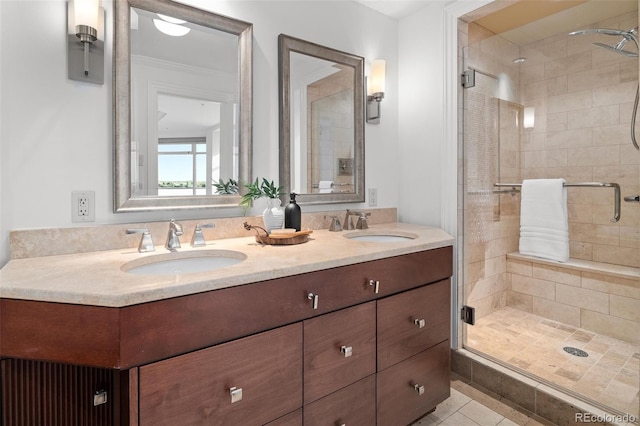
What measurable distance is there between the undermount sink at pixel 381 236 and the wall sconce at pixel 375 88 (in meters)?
0.80

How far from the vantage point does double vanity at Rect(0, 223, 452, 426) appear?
80 cm

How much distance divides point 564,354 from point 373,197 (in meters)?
1.44

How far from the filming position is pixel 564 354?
1912mm

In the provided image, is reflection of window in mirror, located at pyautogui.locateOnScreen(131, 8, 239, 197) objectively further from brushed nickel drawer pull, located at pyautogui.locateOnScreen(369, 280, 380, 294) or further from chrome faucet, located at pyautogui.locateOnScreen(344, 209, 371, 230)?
brushed nickel drawer pull, located at pyautogui.locateOnScreen(369, 280, 380, 294)

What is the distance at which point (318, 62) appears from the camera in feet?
6.40

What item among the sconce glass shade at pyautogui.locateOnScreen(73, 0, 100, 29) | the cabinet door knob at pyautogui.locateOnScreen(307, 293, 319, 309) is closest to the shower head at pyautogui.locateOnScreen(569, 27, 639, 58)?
the cabinet door knob at pyautogui.locateOnScreen(307, 293, 319, 309)

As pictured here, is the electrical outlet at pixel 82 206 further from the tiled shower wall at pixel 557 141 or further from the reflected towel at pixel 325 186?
the tiled shower wall at pixel 557 141

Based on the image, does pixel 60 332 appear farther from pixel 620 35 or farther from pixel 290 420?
pixel 620 35

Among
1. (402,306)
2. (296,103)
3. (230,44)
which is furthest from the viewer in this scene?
(296,103)

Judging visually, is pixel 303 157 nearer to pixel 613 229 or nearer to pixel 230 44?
pixel 230 44

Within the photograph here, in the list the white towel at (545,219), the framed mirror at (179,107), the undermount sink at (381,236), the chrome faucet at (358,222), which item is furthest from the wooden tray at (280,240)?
the white towel at (545,219)

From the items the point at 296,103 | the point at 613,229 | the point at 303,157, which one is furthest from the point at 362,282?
the point at 613,229

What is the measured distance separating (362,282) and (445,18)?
5.71ft

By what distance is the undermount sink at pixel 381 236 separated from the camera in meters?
1.81
